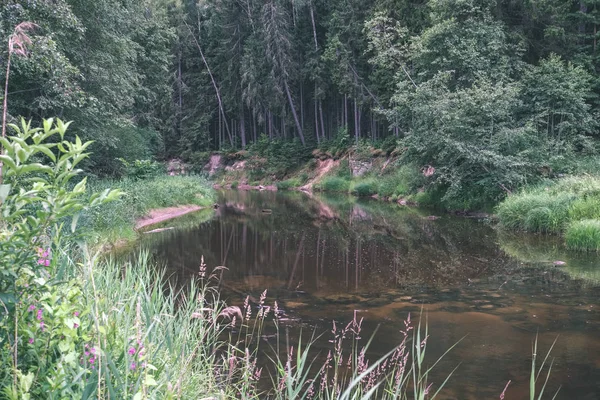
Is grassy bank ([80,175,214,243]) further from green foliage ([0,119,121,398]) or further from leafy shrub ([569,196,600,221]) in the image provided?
leafy shrub ([569,196,600,221])

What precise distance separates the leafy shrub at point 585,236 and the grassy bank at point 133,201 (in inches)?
435

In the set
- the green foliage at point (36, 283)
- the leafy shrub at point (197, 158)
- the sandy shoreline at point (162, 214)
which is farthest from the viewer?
the leafy shrub at point (197, 158)

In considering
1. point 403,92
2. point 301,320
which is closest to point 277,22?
point 403,92

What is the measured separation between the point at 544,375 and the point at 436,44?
1996 centimetres

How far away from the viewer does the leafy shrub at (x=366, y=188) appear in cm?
3234

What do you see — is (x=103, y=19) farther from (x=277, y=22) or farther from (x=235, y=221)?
(x=277, y=22)

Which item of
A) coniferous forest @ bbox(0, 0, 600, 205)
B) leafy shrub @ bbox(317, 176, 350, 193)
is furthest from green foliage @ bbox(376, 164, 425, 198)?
leafy shrub @ bbox(317, 176, 350, 193)

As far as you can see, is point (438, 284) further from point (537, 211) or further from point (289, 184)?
point (289, 184)

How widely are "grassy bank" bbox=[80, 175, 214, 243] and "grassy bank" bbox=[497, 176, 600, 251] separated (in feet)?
37.0

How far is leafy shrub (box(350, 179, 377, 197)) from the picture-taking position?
32.3 m


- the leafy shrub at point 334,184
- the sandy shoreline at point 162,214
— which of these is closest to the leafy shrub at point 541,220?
the sandy shoreline at point 162,214

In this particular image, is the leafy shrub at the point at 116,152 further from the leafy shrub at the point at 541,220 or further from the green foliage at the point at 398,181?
the leafy shrub at the point at 541,220

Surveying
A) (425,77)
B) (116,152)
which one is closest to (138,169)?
(116,152)

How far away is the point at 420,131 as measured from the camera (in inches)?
890
